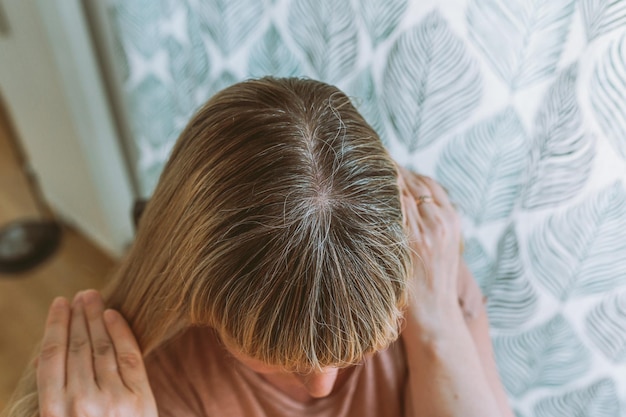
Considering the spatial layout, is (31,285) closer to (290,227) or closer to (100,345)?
(100,345)

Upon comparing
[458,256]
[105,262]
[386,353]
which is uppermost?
[458,256]

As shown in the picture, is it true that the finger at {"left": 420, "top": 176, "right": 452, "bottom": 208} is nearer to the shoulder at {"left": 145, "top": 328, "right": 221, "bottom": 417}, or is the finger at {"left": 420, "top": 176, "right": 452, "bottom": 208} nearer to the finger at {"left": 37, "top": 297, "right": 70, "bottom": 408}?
the shoulder at {"left": 145, "top": 328, "right": 221, "bottom": 417}

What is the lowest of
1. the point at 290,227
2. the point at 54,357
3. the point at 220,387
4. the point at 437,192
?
the point at 220,387

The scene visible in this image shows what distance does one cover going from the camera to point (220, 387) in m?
0.81

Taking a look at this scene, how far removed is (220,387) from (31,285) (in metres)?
1.30

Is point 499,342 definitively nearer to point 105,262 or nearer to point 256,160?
point 256,160

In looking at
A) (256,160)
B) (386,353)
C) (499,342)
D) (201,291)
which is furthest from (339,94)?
(499,342)

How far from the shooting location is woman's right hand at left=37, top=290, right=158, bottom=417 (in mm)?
694

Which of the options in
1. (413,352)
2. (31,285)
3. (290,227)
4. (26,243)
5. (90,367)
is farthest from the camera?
(26,243)

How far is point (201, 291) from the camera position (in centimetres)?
62

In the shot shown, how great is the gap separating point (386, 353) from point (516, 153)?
37cm

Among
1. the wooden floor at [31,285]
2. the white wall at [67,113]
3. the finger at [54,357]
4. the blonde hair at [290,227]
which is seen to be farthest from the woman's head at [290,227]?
the wooden floor at [31,285]

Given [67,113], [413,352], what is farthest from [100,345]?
[67,113]

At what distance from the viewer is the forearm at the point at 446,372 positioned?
31.3 inches
